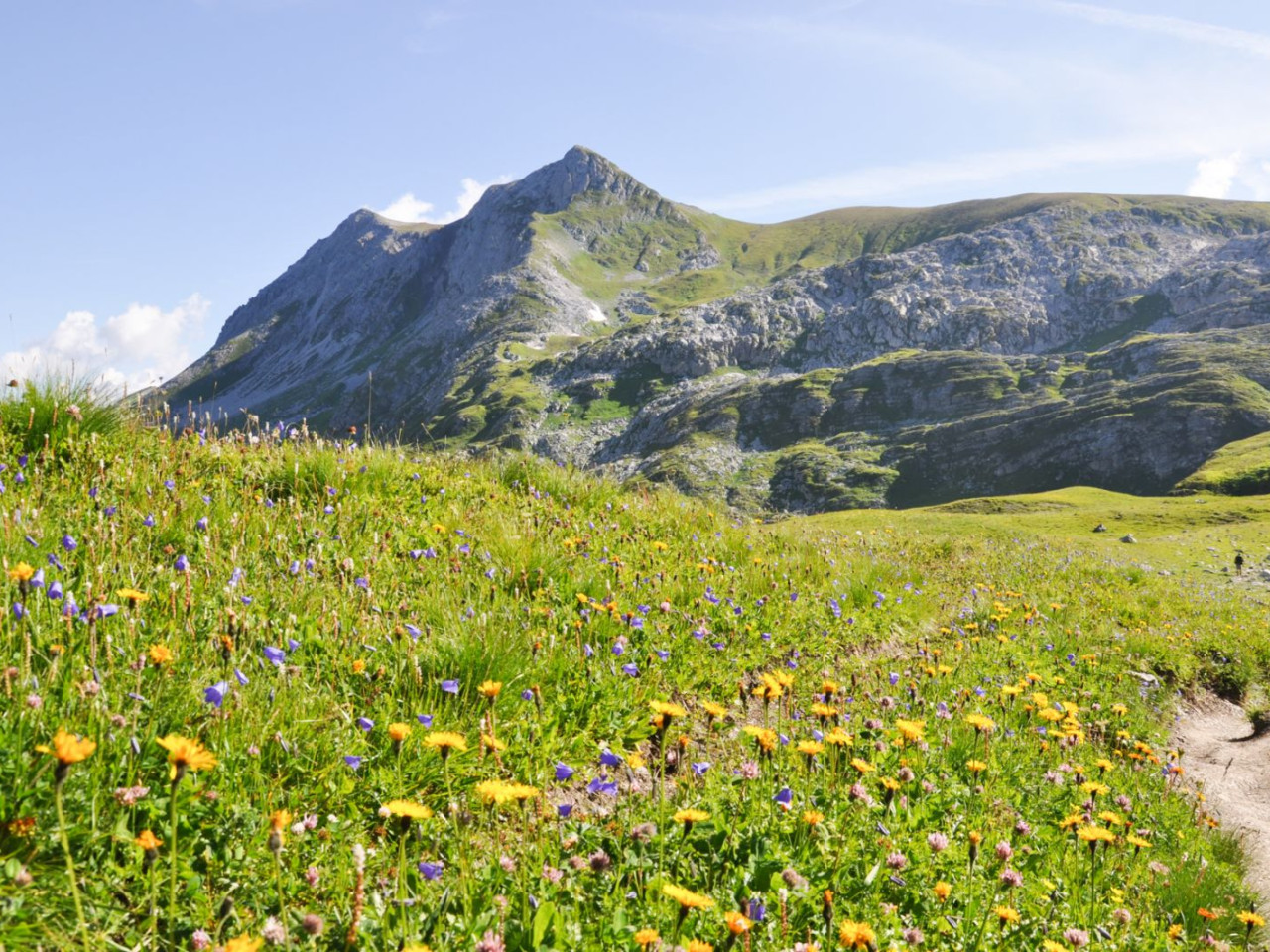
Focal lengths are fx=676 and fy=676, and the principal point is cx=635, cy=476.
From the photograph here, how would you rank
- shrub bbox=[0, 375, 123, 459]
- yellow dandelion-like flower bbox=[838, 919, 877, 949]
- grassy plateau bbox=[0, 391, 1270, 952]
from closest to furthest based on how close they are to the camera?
yellow dandelion-like flower bbox=[838, 919, 877, 949]
grassy plateau bbox=[0, 391, 1270, 952]
shrub bbox=[0, 375, 123, 459]

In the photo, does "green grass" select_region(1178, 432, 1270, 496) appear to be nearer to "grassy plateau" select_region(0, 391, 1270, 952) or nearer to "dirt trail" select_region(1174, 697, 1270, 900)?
"dirt trail" select_region(1174, 697, 1270, 900)

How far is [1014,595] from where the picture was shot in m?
12.3

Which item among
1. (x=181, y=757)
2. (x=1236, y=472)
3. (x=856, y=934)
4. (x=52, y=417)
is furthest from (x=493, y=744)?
(x=1236, y=472)

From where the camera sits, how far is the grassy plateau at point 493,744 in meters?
2.53

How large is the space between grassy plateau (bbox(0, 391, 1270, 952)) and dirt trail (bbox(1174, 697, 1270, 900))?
16.0 inches

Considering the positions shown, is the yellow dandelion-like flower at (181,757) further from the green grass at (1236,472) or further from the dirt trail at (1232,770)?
the green grass at (1236,472)

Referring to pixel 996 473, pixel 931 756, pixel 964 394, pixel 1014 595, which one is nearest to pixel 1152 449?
pixel 996 473

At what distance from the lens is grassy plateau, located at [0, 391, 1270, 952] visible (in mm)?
2527

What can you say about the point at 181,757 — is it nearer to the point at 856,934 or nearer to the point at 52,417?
the point at 856,934

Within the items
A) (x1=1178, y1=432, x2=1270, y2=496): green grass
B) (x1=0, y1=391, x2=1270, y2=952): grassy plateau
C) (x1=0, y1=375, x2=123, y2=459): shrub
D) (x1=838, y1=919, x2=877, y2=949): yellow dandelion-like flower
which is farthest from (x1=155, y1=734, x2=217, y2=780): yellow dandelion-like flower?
(x1=1178, y1=432, x2=1270, y2=496): green grass

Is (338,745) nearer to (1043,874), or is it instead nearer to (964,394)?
(1043,874)

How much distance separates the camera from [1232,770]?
7691 millimetres

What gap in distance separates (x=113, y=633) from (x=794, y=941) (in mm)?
3686

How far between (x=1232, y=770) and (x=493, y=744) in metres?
9.16
